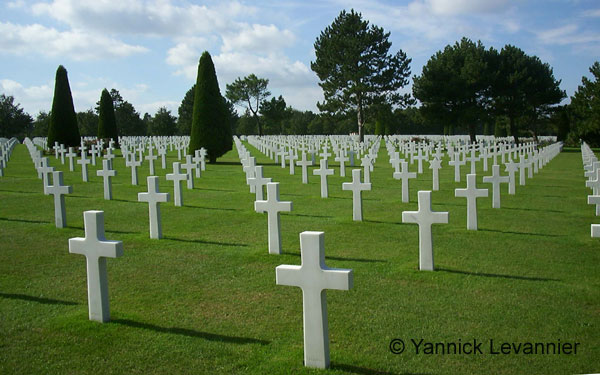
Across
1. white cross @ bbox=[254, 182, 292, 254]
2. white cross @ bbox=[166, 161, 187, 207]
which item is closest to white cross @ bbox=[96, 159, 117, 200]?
white cross @ bbox=[166, 161, 187, 207]

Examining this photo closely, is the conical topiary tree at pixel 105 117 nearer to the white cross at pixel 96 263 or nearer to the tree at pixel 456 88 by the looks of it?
the tree at pixel 456 88

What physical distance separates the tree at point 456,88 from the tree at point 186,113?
33.2 metres

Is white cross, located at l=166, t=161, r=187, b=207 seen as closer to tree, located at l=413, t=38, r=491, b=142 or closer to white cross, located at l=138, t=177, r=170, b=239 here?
white cross, located at l=138, t=177, r=170, b=239

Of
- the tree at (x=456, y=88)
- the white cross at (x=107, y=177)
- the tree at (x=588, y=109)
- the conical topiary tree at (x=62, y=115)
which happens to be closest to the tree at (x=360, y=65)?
the tree at (x=456, y=88)

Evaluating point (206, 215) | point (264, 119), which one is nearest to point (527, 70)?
point (264, 119)

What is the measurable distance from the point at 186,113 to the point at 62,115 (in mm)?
40632

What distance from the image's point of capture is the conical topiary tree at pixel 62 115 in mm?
31000

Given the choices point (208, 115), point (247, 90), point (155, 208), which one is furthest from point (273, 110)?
point (155, 208)

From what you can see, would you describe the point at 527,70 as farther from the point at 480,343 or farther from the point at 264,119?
the point at 480,343

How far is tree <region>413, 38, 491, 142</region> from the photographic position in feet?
149

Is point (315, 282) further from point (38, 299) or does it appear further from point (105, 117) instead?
point (105, 117)

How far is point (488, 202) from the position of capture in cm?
1126

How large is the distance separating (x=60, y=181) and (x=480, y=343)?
23.5 feet

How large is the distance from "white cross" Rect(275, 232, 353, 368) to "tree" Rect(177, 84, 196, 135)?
68.3 metres
